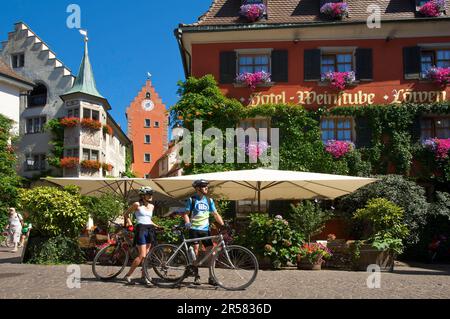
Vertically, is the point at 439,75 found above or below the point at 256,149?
above

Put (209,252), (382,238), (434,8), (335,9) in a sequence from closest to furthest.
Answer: (209,252) → (382,238) → (434,8) → (335,9)

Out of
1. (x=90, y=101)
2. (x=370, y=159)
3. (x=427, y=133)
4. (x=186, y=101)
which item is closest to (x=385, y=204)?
(x=370, y=159)

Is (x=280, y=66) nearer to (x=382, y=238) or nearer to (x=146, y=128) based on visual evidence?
(x=382, y=238)

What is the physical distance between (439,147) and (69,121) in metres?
25.0

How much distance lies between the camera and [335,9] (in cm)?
2027

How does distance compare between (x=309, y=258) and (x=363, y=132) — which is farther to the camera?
(x=363, y=132)

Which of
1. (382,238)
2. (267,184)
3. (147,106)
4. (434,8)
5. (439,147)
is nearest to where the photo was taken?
(382,238)

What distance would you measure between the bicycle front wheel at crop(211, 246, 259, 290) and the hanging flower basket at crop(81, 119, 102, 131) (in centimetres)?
3016

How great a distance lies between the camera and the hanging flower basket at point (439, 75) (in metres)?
19.6

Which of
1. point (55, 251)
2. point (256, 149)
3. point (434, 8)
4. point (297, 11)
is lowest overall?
point (55, 251)

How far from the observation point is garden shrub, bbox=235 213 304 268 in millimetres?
12180

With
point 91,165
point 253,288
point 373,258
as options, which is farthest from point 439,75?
point 91,165

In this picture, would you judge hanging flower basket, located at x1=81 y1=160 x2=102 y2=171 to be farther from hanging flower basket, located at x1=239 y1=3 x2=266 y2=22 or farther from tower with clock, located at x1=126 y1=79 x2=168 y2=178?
tower with clock, located at x1=126 y1=79 x2=168 y2=178
